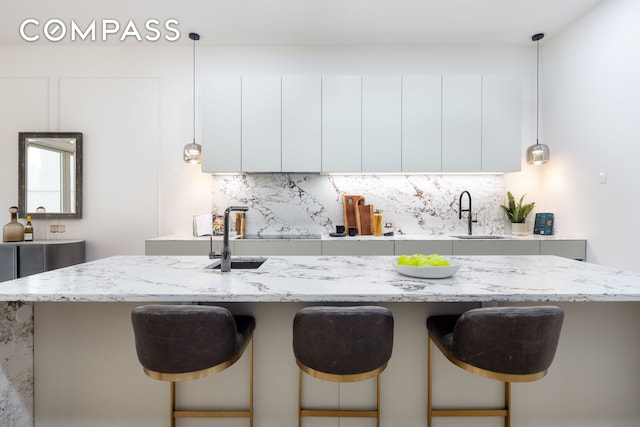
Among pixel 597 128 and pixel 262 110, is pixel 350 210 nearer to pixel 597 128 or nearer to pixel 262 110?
pixel 262 110

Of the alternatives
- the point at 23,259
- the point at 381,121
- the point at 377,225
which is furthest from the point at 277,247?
the point at 23,259

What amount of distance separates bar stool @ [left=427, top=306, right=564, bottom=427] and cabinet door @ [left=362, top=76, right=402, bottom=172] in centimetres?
234

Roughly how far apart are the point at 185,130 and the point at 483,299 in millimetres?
3485

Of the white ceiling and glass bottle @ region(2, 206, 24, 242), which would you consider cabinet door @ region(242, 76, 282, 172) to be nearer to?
the white ceiling

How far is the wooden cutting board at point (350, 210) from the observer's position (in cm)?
361

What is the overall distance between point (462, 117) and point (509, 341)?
2.73m

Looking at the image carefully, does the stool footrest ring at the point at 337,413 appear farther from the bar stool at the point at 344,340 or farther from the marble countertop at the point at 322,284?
the marble countertop at the point at 322,284

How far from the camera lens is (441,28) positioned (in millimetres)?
3355

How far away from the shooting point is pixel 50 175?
366 centimetres

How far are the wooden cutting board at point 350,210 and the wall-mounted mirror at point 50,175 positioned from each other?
9.67 ft

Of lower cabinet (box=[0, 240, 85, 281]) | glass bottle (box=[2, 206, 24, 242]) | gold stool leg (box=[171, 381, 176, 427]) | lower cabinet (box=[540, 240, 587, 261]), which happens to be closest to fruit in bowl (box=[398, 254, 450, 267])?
gold stool leg (box=[171, 381, 176, 427])

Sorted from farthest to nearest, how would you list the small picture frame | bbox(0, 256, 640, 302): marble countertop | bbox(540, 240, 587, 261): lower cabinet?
1. the small picture frame
2. bbox(540, 240, 587, 261): lower cabinet
3. bbox(0, 256, 640, 302): marble countertop

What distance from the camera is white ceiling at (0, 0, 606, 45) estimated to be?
2953mm

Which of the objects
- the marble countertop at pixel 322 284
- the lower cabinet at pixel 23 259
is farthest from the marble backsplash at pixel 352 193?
the marble countertop at pixel 322 284
